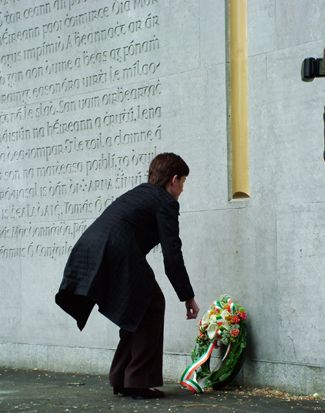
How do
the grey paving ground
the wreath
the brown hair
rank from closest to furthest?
1. the grey paving ground
2. the brown hair
3. the wreath

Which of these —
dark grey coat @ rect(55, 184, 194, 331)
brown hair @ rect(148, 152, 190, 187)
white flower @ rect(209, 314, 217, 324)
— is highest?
brown hair @ rect(148, 152, 190, 187)

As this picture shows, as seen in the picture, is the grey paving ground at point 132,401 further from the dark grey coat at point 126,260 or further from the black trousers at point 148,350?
the dark grey coat at point 126,260

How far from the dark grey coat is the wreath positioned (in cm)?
62

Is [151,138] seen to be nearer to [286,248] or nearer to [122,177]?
[122,177]

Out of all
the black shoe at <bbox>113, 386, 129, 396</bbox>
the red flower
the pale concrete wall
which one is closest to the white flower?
the red flower

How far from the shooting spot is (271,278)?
7.51 metres

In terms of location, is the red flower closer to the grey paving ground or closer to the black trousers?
the grey paving ground

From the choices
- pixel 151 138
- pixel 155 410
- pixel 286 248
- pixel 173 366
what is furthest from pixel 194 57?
pixel 155 410

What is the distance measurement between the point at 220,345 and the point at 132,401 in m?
0.86

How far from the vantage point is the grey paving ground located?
6.66 meters

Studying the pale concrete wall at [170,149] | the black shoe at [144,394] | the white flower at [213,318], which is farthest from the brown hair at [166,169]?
the black shoe at [144,394]

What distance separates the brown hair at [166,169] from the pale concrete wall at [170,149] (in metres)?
0.69

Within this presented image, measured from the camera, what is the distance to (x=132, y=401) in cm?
707

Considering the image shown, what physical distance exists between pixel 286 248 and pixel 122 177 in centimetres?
187
